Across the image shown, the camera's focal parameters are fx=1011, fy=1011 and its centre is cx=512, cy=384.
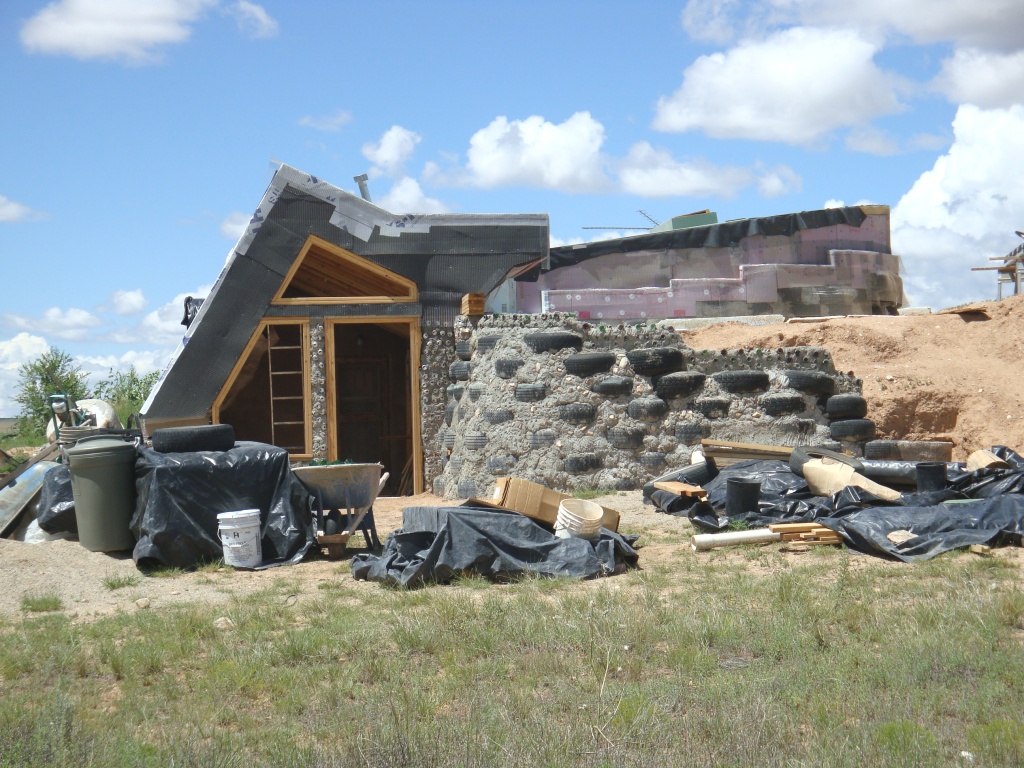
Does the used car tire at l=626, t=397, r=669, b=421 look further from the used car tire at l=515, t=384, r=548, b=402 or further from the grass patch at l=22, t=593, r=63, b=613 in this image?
the grass patch at l=22, t=593, r=63, b=613

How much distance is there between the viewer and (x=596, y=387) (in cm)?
1363

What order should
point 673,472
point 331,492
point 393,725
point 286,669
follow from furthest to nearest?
1. point 673,472
2. point 331,492
3. point 286,669
4. point 393,725

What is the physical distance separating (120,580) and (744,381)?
817 centimetres

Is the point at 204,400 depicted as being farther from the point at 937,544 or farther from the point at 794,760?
the point at 794,760

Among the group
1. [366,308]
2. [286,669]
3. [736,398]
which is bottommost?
[286,669]

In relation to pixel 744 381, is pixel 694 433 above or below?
below

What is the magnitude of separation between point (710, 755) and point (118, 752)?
249 cm

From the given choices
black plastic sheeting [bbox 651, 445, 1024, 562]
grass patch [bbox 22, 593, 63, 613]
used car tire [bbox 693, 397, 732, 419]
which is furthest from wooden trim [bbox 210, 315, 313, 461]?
grass patch [bbox 22, 593, 63, 613]

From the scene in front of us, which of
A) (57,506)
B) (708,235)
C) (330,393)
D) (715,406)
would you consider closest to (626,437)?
(715,406)

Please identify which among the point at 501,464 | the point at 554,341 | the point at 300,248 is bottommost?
the point at 501,464

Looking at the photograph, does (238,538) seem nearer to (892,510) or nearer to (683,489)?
(683,489)

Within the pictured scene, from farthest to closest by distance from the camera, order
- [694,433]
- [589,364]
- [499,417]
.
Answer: [499,417], [589,364], [694,433]

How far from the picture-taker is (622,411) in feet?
44.8

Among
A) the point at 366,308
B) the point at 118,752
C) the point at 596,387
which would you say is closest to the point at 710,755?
the point at 118,752
